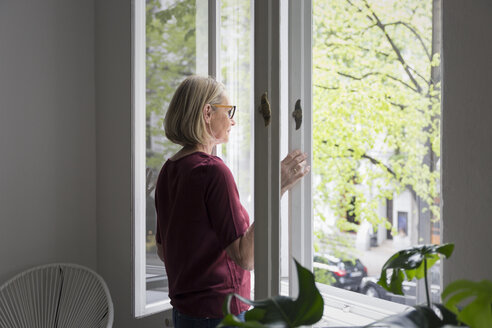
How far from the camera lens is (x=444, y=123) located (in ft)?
3.17

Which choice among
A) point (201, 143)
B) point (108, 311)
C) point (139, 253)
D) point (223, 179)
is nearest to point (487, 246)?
point (223, 179)

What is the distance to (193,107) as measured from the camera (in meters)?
1.44

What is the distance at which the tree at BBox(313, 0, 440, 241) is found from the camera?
7.48 feet

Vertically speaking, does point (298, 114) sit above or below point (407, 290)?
above

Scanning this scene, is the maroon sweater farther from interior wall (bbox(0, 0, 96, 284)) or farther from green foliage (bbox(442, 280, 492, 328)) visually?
interior wall (bbox(0, 0, 96, 284))

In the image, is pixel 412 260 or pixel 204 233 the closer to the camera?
pixel 412 260

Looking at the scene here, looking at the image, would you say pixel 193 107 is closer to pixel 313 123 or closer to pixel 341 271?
pixel 313 123

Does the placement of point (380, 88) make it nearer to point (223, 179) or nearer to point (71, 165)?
point (223, 179)

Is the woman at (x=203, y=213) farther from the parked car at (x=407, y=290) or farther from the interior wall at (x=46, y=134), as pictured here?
the interior wall at (x=46, y=134)

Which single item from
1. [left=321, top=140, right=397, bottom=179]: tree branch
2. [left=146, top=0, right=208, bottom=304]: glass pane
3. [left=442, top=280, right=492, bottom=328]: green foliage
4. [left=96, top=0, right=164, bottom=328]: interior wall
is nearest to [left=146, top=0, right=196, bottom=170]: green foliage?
[left=146, top=0, right=208, bottom=304]: glass pane

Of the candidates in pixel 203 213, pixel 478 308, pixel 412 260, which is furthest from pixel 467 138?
pixel 203 213

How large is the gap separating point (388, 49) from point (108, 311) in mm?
1870

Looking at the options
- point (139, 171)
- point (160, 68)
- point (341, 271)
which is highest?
point (160, 68)

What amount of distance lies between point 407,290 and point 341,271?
1.54ft
